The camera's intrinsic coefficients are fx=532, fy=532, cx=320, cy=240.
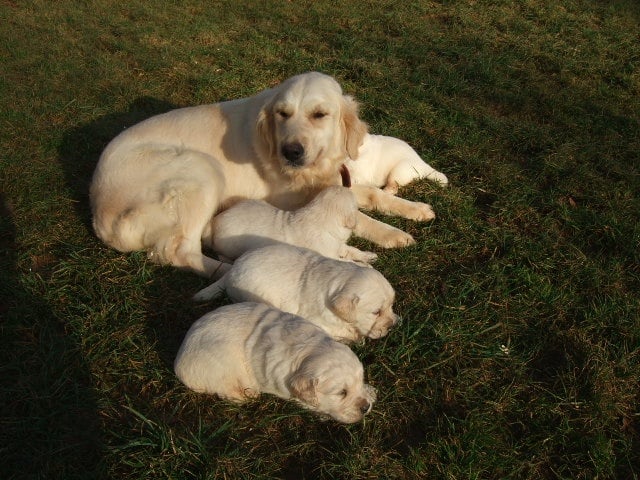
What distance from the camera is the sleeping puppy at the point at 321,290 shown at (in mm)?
2838

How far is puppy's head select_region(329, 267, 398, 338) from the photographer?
110 inches

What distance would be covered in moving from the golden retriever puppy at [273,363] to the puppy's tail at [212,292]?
491 mm

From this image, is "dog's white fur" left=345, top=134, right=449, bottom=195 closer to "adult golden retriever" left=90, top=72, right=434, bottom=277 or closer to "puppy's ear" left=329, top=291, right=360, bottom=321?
"adult golden retriever" left=90, top=72, right=434, bottom=277

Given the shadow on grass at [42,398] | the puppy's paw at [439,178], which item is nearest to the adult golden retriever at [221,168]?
the puppy's paw at [439,178]

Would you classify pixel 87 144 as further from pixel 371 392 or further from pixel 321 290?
pixel 371 392

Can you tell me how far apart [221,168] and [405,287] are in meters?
1.67

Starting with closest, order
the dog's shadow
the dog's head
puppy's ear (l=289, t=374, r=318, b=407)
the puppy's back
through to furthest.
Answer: puppy's ear (l=289, t=374, r=318, b=407) → the puppy's back → the dog's head → the dog's shadow

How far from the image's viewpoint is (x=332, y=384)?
93.7 inches

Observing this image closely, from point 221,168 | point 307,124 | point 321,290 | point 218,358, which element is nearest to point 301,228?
point 321,290

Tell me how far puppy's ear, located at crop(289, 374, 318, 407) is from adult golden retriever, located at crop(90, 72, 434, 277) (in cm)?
131

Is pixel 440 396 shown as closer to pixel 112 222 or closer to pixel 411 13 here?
pixel 112 222

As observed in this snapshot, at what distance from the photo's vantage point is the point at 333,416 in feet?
8.20

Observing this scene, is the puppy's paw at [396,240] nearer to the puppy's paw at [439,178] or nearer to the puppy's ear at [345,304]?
the puppy's paw at [439,178]

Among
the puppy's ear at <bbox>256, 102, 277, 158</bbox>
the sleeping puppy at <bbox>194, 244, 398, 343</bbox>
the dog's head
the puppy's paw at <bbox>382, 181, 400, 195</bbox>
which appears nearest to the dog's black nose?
the dog's head
